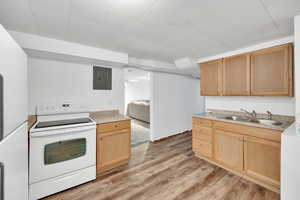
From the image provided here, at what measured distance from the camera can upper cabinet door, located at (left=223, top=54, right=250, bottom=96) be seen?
2.27 m

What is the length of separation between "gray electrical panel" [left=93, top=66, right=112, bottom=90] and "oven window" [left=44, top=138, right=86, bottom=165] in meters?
1.20

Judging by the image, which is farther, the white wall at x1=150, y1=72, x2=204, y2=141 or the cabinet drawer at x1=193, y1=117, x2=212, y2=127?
the white wall at x1=150, y1=72, x2=204, y2=141

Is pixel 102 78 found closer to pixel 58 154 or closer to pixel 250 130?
pixel 58 154

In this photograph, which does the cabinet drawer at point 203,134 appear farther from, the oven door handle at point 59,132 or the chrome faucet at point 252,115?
the oven door handle at point 59,132

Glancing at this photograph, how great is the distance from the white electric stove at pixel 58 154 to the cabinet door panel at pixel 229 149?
6.98ft

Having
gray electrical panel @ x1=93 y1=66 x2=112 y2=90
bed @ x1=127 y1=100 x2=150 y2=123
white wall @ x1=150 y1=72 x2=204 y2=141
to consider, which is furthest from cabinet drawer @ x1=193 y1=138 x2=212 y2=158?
bed @ x1=127 y1=100 x2=150 y2=123

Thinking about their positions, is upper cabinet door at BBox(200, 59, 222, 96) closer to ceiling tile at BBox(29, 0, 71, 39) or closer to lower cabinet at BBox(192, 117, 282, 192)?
lower cabinet at BBox(192, 117, 282, 192)

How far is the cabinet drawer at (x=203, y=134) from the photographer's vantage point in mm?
2445

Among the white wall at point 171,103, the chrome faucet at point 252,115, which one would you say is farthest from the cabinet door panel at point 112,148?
the chrome faucet at point 252,115

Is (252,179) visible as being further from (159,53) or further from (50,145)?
(50,145)

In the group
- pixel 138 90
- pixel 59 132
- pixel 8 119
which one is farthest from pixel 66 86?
pixel 138 90

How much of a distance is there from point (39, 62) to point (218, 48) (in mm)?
3213

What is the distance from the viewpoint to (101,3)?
1.22m

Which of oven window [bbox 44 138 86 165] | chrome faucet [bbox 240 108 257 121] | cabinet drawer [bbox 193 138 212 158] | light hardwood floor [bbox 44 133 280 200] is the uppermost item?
chrome faucet [bbox 240 108 257 121]
